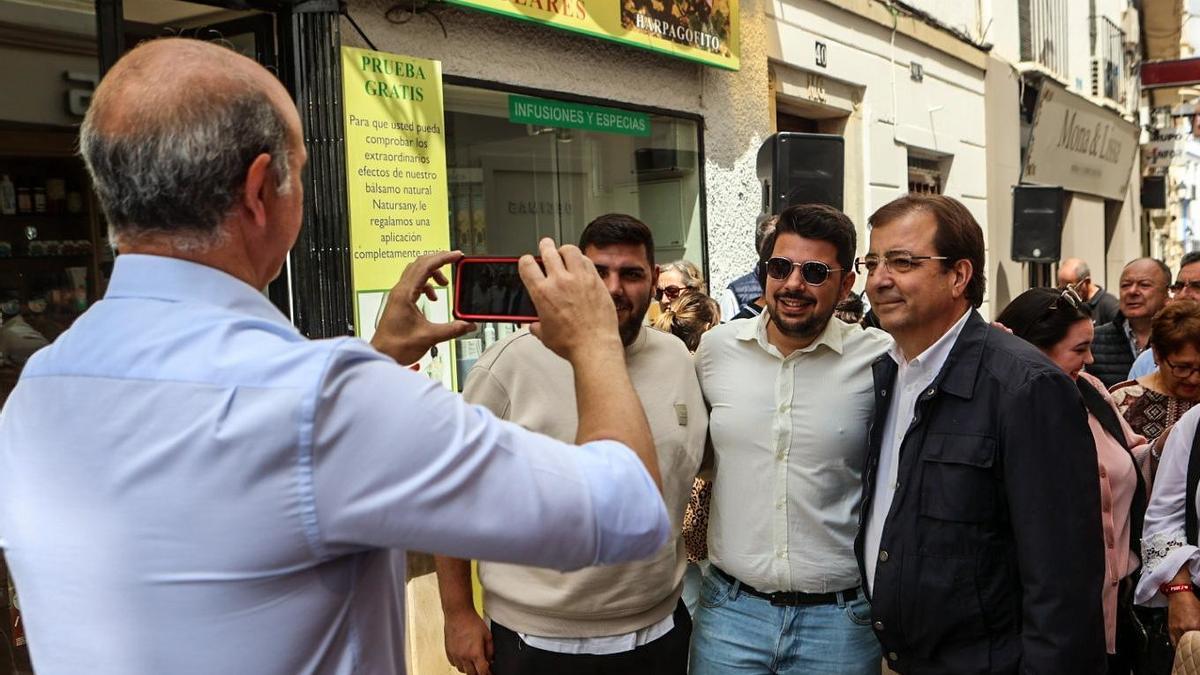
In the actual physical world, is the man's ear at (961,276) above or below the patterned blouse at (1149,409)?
above

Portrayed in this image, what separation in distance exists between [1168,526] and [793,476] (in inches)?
55.3

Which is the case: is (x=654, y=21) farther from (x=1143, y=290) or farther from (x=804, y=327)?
(x=804, y=327)

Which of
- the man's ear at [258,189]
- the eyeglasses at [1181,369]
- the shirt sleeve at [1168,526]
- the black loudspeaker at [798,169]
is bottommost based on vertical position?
the shirt sleeve at [1168,526]

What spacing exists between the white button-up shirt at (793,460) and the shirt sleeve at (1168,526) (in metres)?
1.16

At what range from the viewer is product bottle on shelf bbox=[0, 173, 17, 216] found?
469 centimetres

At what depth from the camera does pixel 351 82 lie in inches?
205

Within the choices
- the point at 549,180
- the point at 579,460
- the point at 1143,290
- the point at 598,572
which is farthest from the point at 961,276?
the point at 1143,290

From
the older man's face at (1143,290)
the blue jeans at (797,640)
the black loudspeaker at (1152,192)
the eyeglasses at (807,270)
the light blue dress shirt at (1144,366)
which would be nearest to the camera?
the blue jeans at (797,640)

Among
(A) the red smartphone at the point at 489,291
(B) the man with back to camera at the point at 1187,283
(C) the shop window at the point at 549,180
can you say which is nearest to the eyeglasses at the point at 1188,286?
(B) the man with back to camera at the point at 1187,283

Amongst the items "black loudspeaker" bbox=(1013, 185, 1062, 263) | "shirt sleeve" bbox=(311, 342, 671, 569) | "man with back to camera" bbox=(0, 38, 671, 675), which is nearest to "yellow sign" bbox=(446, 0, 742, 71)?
"man with back to camera" bbox=(0, 38, 671, 675)

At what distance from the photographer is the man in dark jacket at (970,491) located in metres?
2.29

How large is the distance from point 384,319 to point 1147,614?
9.04 ft

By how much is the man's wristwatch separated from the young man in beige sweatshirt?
151 cm

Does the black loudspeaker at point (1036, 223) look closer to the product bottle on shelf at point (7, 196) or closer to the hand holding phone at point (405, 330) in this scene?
the product bottle on shelf at point (7, 196)
